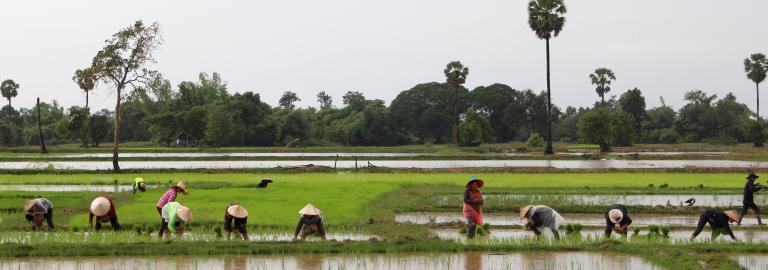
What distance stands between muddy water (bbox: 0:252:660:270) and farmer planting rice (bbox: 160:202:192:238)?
5.05 feet

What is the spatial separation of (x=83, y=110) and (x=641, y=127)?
219 feet

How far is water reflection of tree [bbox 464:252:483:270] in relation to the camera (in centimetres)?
1355

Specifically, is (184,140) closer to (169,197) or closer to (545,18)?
(545,18)

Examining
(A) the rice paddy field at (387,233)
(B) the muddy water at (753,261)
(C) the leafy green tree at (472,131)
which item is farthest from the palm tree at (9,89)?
(B) the muddy water at (753,261)

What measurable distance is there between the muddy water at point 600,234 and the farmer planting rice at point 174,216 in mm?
4994

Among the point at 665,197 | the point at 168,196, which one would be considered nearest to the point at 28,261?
the point at 168,196

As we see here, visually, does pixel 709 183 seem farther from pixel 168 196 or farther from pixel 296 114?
pixel 296 114

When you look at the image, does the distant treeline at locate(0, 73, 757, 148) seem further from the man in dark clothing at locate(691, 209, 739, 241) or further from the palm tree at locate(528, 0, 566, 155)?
the man in dark clothing at locate(691, 209, 739, 241)

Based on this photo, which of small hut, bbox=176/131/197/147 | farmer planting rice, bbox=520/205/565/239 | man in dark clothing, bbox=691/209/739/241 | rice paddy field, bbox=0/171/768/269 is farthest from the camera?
small hut, bbox=176/131/197/147

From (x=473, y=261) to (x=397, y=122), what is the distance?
274 ft

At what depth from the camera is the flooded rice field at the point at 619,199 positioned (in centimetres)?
2422

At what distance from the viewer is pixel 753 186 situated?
19.8 m

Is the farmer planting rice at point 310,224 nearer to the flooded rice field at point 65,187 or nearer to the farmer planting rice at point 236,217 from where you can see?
the farmer planting rice at point 236,217

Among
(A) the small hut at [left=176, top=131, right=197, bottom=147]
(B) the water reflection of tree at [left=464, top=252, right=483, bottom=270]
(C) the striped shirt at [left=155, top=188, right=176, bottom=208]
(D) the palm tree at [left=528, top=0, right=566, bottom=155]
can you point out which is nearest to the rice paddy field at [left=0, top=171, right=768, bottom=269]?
(B) the water reflection of tree at [left=464, top=252, right=483, bottom=270]
